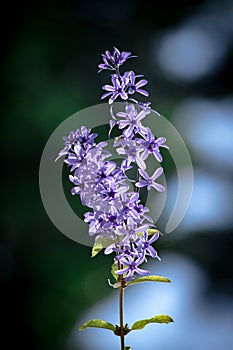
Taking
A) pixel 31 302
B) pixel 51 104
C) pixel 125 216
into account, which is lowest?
pixel 125 216

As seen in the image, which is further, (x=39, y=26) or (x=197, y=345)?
(x=39, y=26)

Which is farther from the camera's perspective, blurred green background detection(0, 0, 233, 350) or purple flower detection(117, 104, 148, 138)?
blurred green background detection(0, 0, 233, 350)

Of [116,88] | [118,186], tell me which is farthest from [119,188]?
[116,88]

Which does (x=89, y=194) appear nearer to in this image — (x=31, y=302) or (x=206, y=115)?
(x=31, y=302)

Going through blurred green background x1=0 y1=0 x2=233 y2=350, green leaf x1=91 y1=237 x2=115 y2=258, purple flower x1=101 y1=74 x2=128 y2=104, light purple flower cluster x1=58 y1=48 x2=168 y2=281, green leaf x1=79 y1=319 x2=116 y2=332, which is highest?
blurred green background x1=0 y1=0 x2=233 y2=350

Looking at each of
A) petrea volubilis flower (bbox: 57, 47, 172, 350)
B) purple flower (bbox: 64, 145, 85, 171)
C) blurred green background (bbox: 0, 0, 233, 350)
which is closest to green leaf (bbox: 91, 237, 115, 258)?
petrea volubilis flower (bbox: 57, 47, 172, 350)

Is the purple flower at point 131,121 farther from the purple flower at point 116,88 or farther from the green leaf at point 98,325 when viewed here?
the green leaf at point 98,325

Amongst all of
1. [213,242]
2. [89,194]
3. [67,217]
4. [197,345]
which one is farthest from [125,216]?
[213,242]

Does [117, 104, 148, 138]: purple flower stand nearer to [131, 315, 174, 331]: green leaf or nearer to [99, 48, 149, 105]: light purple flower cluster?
[99, 48, 149, 105]: light purple flower cluster
